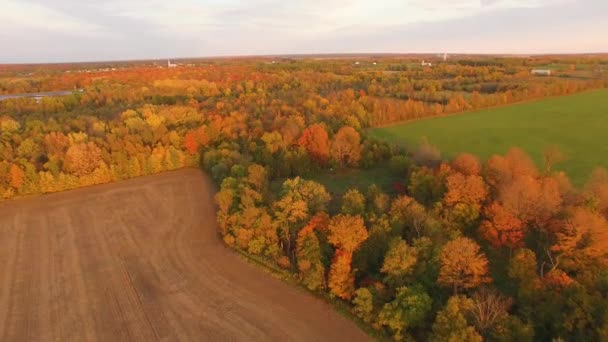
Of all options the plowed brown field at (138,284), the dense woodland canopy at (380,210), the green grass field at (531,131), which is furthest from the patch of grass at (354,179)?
the plowed brown field at (138,284)

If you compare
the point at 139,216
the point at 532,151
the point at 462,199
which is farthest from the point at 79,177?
the point at 532,151

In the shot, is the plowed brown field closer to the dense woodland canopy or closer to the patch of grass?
the dense woodland canopy

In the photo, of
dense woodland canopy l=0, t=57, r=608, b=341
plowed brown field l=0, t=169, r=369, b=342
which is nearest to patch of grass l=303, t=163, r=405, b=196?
dense woodland canopy l=0, t=57, r=608, b=341

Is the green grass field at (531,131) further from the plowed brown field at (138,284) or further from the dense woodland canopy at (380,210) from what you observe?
the plowed brown field at (138,284)

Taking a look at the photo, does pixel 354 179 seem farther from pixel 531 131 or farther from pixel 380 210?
pixel 531 131

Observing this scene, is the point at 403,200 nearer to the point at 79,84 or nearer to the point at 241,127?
the point at 241,127
